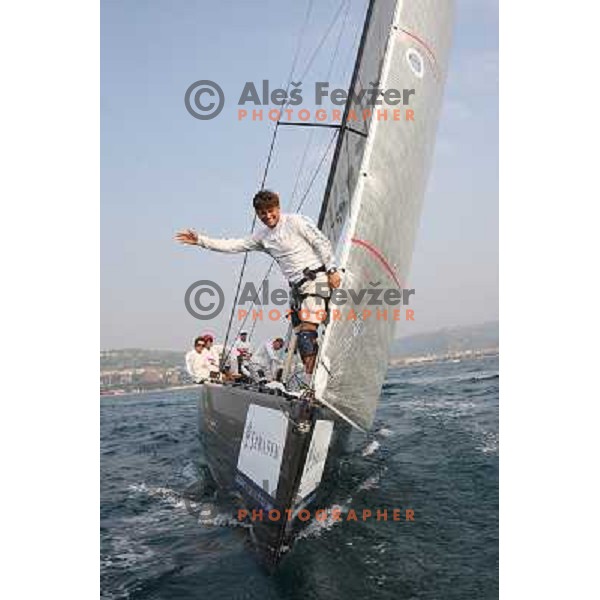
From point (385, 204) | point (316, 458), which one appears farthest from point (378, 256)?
point (316, 458)

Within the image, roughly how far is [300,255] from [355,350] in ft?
2.90

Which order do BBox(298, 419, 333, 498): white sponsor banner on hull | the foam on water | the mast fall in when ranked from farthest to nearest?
the foam on water → the mast → BBox(298, 419, 333, 498): white sponsor banner on hull

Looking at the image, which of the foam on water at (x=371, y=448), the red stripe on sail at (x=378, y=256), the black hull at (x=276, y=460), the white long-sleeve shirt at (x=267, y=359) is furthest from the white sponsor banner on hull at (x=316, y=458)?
the white long-sleeve shirt at (x=267, y=359)

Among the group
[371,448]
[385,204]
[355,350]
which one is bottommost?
[371,448]

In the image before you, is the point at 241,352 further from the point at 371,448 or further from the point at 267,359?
the point at 371,448

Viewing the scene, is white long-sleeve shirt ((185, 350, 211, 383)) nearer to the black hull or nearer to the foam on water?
the foam on water

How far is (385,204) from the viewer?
4.70 m

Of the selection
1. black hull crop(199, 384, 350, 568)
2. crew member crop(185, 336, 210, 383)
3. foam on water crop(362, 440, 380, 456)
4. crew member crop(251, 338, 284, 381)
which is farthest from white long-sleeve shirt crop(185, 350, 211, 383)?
black hull crop(199, 384, 350, 568)

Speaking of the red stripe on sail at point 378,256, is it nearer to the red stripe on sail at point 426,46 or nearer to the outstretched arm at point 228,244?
the outstretched arm at point 228,244

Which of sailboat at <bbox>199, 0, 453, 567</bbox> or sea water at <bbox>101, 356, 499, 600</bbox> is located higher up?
sailboat at <bbox>199, 0, 453, 567</bbox>

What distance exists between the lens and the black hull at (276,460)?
3.66 m

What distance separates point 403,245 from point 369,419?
1633 mm

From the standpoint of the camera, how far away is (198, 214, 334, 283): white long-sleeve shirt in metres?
4.13
